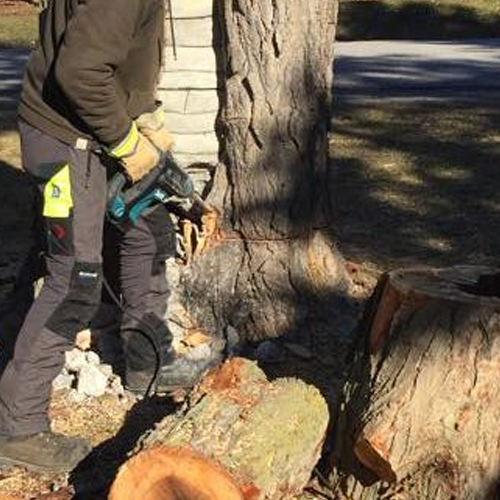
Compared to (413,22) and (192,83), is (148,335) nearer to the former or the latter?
(192,83)

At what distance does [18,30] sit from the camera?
69.4 ft

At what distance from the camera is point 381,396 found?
4.02 meters

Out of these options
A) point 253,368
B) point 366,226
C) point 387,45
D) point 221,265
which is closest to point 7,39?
point 387,45

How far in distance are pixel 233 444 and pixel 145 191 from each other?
1.28 m

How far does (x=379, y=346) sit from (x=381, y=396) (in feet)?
0.58

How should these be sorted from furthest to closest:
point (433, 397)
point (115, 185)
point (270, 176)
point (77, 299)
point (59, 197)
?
point (270, 176) → point (115, 185) → point (77, 299) → point (59, 197) → point (433, 397)

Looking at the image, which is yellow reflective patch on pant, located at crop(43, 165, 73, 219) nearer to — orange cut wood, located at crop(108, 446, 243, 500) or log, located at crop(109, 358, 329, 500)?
log, located at crop(109, 358, 329, 500)

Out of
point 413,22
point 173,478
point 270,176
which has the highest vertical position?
point 270,176

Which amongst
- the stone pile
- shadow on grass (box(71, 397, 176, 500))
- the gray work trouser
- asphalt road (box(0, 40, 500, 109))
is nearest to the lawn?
asphalt road (box(0, 40, 500, 109))

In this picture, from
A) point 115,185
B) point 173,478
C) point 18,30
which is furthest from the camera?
point 18,30

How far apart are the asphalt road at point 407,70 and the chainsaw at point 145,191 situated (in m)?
7.41

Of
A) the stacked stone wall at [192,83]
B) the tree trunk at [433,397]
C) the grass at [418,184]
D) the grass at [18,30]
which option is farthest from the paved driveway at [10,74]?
the tree trunk at [433,397]

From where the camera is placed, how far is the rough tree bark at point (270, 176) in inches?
208

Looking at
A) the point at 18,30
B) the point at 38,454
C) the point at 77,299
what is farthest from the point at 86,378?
the point at 18,30
